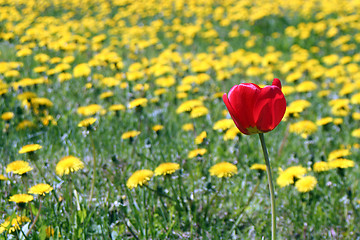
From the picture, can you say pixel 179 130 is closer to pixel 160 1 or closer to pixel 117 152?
pixel 117 152

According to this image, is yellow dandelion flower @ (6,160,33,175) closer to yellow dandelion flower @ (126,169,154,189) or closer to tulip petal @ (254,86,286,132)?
yellow dandelion flower @ (126,169,154,189)

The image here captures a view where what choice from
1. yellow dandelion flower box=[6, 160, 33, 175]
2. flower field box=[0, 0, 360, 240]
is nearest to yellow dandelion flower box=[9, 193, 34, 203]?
flower field box=[0, 0, 360, 240]

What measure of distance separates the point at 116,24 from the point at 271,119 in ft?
18.3

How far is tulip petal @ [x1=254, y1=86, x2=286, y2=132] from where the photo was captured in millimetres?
1117

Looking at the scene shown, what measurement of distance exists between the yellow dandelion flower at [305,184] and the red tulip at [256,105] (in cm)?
78

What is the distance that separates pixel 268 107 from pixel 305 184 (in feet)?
2.76

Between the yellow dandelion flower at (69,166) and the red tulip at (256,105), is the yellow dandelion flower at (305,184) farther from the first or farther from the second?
the yellow dandelion flower at (69,166)

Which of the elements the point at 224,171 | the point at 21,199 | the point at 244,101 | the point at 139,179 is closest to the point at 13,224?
the point at 21,199

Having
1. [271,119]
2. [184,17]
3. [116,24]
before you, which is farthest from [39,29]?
[271,119]

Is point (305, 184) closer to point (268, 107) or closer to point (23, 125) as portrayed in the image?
point (268, 107)

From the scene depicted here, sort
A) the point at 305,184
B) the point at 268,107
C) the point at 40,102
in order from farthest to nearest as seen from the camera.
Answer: the point at 40,102, the point at 305,184, the point at 268,107

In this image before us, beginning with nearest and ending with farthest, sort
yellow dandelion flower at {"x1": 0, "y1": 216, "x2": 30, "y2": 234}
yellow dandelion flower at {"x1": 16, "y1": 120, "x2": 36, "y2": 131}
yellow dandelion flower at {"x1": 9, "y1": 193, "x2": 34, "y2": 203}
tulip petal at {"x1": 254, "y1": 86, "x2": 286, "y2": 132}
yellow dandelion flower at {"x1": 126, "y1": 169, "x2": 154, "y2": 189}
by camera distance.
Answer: tulip petal at {"x1": 254, "y1": 86, "x2": 286, "y2": 132}
yellow dandelion flower at {"x1": 0, "y1": 216, "x2": 30, "y2": 234}
yellow dandelion flower at {"x1": 9, "y1": 193, "x2": 34, "y2": 203}
yellow dandelion flower at {"x1": 126, "y1": 169, "x2": 154, "y2": 189}
yellow dandelion flower at {"x1": 16, "y1": 120, "x2": 36, "y2": 131}

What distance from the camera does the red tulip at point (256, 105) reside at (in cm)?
112

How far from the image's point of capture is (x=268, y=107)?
1.12m
